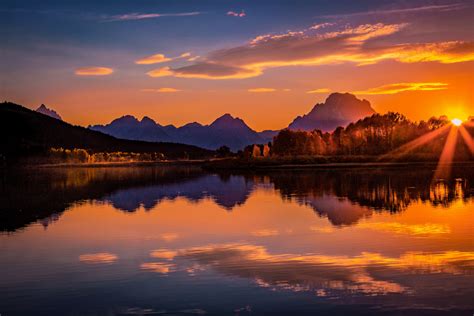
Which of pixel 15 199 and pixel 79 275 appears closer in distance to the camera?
pixel 79 275

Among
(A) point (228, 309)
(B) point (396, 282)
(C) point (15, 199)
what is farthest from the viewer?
(C) point (15, 199)

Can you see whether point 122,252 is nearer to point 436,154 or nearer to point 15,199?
point 15,199

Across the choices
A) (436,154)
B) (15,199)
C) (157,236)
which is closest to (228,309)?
(157,236)

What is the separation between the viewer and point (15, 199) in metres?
62.5

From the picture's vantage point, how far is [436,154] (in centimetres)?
16825

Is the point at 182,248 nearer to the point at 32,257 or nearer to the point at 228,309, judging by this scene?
the point at 32,257

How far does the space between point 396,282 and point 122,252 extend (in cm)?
1463

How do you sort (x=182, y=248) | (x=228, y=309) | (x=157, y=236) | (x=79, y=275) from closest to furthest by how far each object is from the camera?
(x=228, y=309)
(x=79, y=275)
(x=182, y=248)
(x=157, y=236)

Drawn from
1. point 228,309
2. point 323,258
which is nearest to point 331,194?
point 323,258

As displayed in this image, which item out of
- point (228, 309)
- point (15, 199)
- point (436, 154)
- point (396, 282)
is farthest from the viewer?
A: point (436, 154)

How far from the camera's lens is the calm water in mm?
17734

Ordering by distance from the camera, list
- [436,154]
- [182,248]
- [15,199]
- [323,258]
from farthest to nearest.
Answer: [436,154]
[15,199]
[182,248]
[323,258]

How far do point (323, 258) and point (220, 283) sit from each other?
6437 mm

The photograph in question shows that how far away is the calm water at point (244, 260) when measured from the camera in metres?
17.7
